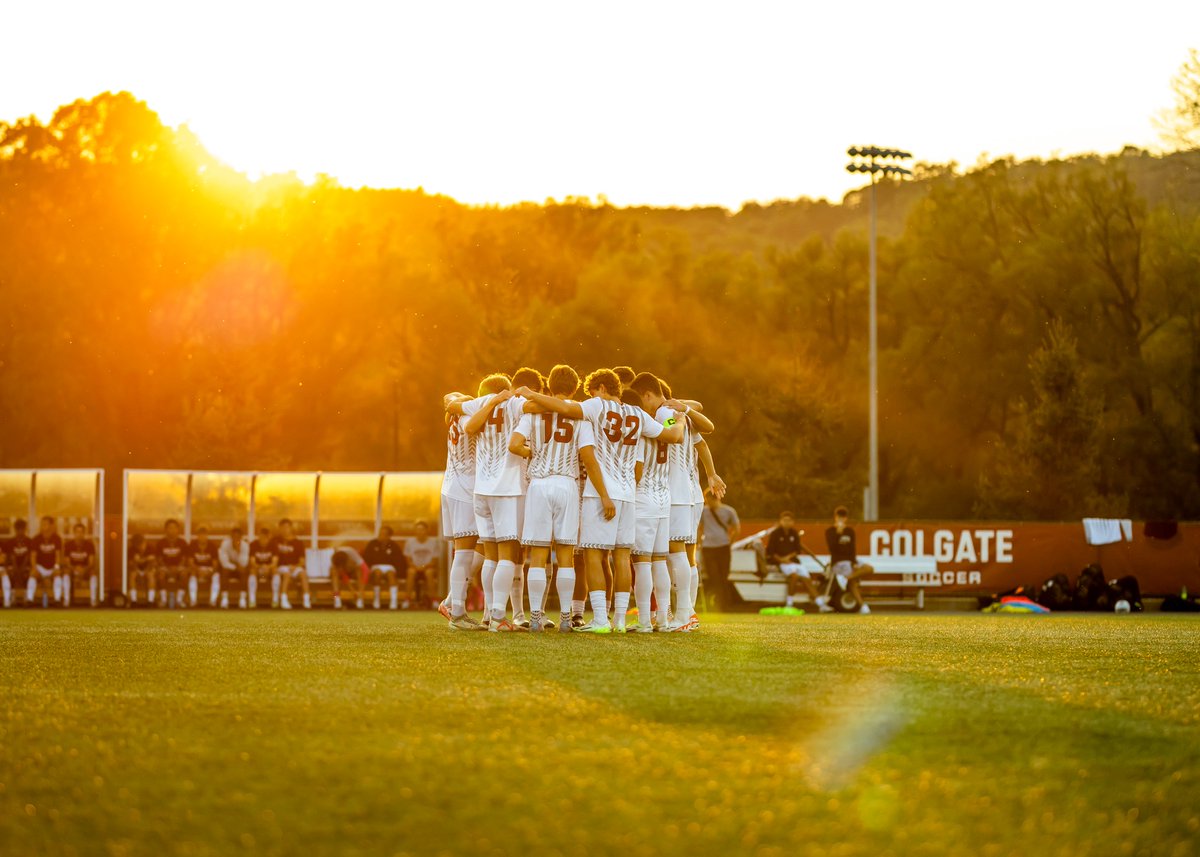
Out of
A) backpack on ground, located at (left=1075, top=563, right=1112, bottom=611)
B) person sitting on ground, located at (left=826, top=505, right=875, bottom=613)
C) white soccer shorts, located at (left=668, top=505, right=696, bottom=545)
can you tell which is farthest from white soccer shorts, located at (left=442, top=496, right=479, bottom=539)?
backpack on ground, located at (left=1075, top=563, right=1112, bottom=611)

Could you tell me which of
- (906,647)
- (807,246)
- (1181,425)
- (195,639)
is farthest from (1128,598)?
(807,246)

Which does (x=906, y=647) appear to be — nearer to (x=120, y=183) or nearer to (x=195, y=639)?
(x=195, y=639)

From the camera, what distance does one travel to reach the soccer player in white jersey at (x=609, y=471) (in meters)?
13.3

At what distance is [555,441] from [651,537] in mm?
1259

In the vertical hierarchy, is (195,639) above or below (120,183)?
below

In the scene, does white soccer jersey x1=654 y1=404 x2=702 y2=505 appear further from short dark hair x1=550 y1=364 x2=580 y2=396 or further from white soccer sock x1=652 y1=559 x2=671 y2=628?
short dark hair x1=550 y1=364 x2=580 y2=396

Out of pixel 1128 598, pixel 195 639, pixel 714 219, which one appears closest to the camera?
pixel 195 639

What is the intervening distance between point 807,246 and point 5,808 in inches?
2181

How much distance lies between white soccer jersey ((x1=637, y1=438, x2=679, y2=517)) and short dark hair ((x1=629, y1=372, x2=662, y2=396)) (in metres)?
0.42

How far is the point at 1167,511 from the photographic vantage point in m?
49.0

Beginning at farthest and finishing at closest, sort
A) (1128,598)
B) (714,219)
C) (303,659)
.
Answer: (714,219) < (1128,598) < (303,659)

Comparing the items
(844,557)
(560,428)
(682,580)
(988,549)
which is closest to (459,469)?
(560,428)

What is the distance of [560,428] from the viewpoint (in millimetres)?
13336

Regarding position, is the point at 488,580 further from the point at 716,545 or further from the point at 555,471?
the point at 716,545
